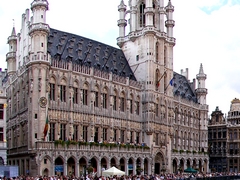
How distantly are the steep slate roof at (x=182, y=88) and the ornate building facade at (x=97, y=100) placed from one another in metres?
1.17

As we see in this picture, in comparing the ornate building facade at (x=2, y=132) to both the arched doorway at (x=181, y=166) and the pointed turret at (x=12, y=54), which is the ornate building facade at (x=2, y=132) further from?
the arched doorway at (x=181, y=166)

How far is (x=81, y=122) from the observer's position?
7012 cm

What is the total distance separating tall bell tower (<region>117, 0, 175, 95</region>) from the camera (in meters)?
84.9

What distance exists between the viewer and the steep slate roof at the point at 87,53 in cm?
7281

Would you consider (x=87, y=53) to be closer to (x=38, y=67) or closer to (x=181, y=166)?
(x=38, y=67)

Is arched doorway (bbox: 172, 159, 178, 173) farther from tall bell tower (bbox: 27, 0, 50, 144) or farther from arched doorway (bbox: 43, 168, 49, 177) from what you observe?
tall bell tower (bbox: 27, 0, 50, 144)

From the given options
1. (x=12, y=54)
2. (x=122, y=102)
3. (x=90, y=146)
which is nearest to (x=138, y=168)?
(x=90, y=146)

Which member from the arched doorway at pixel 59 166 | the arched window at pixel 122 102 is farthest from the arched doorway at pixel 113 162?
the arched doorway at pixel 59 166

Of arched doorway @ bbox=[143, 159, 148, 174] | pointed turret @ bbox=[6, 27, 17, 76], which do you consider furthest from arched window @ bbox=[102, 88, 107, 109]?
pointed turret @ bbox=[6, 27, 17, 76]

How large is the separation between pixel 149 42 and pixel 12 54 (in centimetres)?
2619

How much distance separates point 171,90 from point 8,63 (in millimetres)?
33730

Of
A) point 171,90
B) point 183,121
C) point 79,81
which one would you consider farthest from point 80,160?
point 183,121

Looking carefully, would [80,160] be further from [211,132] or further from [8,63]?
[211,132]

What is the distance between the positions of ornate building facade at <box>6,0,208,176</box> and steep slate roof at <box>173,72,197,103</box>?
1170mm
